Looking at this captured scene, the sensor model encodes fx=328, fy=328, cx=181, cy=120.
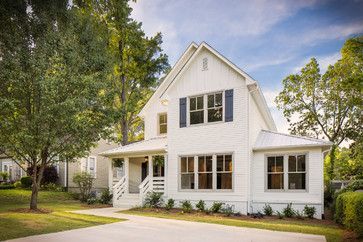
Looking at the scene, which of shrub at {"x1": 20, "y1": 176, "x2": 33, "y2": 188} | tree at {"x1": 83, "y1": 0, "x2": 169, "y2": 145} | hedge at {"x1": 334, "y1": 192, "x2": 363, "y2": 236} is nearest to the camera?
hedge at {"x1": 334, "y1": 192, "x2": 363, "y2": 236}

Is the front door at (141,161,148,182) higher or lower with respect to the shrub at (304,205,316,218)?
higher

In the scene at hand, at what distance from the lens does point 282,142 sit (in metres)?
16.5

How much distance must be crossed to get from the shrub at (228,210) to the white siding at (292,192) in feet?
3.88

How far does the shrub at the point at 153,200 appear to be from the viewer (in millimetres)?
18177

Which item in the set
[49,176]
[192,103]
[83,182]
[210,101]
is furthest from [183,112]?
[49,176]

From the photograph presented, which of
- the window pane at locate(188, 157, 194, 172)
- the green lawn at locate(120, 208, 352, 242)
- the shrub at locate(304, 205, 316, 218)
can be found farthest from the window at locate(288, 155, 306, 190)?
the window pane at locate(188, 157, 194, 172)

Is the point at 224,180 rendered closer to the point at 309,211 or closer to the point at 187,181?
the point at 187,181

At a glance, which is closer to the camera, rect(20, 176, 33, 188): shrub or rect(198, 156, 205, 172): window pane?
rect(198, 156, 205, 172): window pane

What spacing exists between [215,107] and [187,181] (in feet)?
14.4

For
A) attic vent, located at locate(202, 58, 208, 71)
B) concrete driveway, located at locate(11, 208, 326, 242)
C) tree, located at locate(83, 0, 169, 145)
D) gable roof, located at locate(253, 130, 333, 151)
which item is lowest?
concrete driveway, located at locate(11, 208, 326, 242)

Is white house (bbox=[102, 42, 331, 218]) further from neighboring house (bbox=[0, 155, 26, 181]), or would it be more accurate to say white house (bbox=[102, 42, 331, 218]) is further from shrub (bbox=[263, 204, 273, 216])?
neighboring house (bbox=[0, 155, 26, 181])

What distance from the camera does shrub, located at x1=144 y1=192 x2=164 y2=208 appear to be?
59.6 feet

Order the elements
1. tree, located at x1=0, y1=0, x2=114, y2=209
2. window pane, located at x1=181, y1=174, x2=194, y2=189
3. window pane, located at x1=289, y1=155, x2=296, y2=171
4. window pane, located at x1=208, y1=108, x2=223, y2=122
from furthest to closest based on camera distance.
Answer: window pane, located at x1=181, y1=174, x2=194, y2=189 < window pane, located at x1=208, y1=108, x2=223, y2=122 < window pane, located at x1=289, y1=155, x2=296, y2=171 < tree, located at x1=0, y1=0, x2=114, y2=209

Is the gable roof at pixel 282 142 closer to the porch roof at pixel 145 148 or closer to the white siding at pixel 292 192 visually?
the white siding at pixel 292 192
